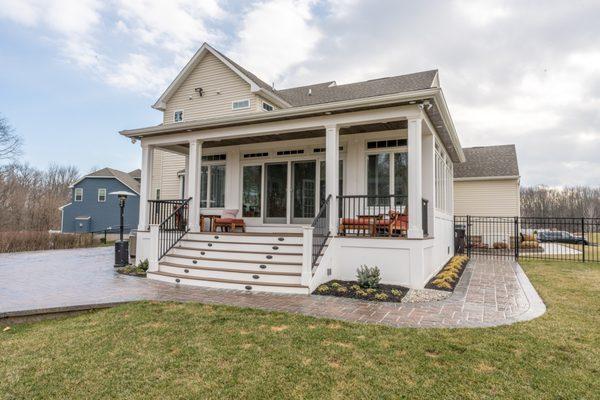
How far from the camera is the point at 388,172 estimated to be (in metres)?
8.55

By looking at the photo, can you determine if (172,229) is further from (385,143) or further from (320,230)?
(385,143)

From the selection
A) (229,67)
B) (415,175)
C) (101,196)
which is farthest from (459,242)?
(101,196)

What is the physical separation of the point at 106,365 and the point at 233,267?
3831 millimetres

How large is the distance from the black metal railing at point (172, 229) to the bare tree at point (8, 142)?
25.2 m

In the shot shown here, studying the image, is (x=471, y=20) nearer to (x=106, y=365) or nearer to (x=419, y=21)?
(x=419, y=21)

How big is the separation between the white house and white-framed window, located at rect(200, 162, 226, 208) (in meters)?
0.03

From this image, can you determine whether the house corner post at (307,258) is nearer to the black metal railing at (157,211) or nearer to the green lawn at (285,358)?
the green lawn at (285,358)

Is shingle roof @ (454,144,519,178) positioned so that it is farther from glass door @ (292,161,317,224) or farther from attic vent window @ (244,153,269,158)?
attic vent window @ (244,153,269,158)

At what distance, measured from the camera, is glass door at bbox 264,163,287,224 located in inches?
394

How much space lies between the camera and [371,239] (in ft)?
22.3

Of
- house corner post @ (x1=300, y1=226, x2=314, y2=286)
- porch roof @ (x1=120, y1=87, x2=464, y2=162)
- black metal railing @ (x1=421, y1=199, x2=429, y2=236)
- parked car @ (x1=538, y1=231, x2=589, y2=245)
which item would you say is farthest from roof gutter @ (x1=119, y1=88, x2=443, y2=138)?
parked car @ (x1=538, y1=231, x2=589, y2=245)

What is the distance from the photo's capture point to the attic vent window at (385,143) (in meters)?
8.49


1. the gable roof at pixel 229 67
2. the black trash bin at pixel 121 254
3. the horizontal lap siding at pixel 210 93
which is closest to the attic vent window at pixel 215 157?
the horizontal lap siding at pixel 210 93

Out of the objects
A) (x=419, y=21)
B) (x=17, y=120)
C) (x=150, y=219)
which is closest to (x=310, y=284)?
(x=150, y=219)
